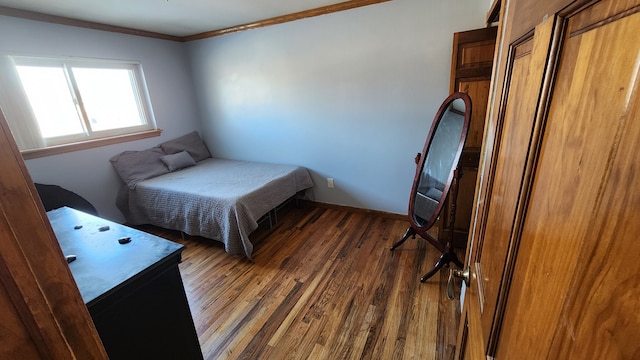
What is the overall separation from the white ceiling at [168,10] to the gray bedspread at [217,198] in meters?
1.65

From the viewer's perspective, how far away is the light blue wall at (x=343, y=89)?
234cm

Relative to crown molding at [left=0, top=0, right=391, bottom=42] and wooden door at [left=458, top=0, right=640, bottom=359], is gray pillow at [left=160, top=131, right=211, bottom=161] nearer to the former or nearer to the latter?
crown molding at [left=0, top=0, right=391, bottom=42]

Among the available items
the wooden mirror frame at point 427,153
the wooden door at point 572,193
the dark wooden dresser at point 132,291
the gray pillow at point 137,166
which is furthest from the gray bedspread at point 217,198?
the wooden door at point 572,193

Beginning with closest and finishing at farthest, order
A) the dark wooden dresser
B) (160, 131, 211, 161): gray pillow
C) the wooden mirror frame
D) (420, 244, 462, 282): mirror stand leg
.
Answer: the dark wooden dresser, the wooden mirror frame, (420, 244, 462, 282): mirror stand leg, (160, 131, 211, 161): gray pillow

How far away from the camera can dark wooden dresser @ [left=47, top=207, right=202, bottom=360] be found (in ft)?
2.97

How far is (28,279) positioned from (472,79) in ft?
7.83

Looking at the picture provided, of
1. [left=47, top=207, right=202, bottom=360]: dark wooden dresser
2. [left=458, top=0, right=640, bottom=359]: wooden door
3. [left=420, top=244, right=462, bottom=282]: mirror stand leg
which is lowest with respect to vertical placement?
[left=420, top=244, right=462, bottom=282]: mirror stand leg

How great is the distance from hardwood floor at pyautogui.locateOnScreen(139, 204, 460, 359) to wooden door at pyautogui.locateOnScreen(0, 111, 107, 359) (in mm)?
1288

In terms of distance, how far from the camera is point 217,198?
2.35 meters

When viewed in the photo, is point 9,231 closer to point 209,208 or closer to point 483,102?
point 209,208

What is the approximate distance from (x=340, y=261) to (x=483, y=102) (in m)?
1.69

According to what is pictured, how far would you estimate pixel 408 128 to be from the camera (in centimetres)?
256

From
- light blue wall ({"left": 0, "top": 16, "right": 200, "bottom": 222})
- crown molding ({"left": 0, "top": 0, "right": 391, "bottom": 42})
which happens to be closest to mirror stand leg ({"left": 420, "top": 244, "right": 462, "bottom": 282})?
crown molding ({"left": 0, "top": 0, "right": 391, "bottom": 42})

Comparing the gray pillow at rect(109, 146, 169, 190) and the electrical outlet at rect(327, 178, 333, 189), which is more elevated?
the gray pillow at rect(109, 146, 169, 190)
